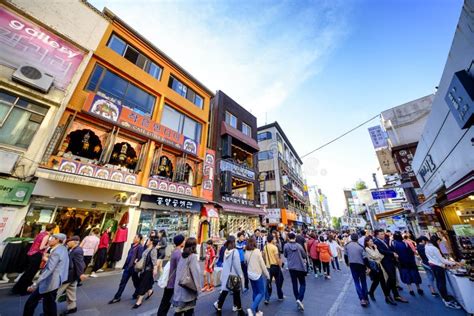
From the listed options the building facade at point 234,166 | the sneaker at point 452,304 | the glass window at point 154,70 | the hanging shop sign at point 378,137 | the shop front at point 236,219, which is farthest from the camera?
the hanging shop sign at point 378,137

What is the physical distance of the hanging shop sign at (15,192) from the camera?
636 cm

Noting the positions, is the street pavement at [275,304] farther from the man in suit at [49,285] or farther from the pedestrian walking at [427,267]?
the man in suit at [49,285]

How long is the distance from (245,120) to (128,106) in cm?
1280

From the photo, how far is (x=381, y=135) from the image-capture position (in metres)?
20.5

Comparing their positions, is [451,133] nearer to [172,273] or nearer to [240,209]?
[172,273]

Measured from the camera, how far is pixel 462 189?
5.27 m

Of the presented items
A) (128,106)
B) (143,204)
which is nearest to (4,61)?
(128,106)

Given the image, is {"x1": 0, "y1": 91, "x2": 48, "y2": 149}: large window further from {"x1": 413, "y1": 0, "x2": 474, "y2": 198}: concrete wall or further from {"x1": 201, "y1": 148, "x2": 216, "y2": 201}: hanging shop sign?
{"x1": 413, "y1": 0, "x2": 474, "y2": 198}: concrete wall

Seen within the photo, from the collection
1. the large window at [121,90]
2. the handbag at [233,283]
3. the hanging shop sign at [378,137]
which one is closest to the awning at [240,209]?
the large window at [121,90]

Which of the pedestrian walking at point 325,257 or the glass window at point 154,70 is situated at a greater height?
the glass window at point 154,70

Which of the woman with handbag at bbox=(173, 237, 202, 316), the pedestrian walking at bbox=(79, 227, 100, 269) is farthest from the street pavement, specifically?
the woman with handbag at bbox=(173, 237, 202, 316)

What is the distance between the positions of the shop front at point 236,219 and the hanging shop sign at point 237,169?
3153 millimetres

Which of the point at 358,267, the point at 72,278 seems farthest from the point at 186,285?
the point at 358,267

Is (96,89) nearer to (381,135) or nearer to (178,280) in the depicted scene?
(178,280)
